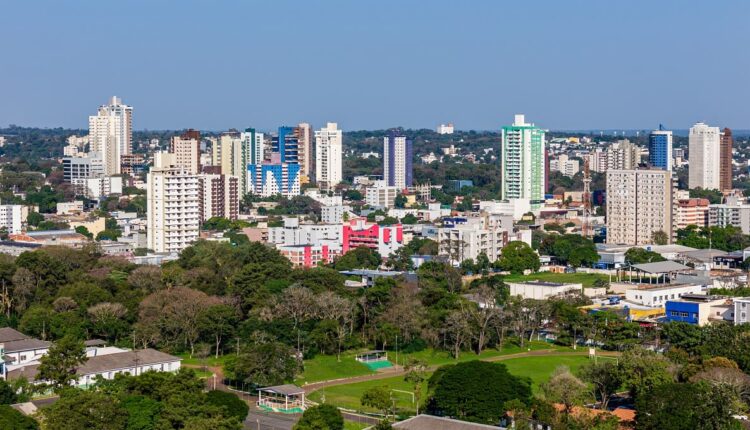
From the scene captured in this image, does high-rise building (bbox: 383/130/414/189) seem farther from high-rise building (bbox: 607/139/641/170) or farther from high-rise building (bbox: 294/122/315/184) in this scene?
high-rise building (bbox: 607/139/641/170)

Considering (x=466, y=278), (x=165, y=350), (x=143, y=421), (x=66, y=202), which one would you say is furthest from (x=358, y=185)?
(x=143, y=421)

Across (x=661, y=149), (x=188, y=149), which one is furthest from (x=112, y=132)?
(x=661, y=149)

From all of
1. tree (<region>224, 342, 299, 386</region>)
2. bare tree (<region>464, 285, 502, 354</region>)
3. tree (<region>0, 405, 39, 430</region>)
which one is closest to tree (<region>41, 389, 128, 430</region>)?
tree (<region>0, 405, 39, 430</region>)

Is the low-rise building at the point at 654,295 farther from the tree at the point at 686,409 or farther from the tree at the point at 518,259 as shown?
the tree at the point at 686,409

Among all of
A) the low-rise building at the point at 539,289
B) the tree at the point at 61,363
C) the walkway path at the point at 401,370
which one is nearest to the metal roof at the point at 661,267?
the low-rise building at the point at 539,289

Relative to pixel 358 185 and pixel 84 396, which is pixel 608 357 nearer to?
pixel 84 396
